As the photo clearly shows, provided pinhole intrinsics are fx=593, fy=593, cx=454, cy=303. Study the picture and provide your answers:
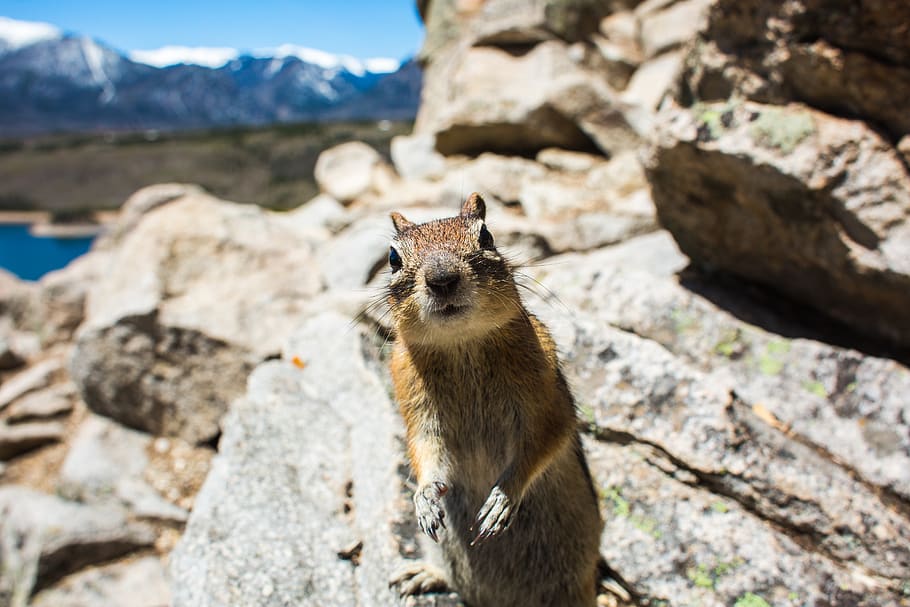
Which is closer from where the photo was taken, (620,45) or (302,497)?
(302,497)

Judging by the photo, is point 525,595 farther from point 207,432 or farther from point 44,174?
point 44,174

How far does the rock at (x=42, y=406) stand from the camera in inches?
278

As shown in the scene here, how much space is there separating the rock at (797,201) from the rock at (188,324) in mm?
3725

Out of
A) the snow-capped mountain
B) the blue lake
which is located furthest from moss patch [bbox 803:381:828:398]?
the snow-capped mountain

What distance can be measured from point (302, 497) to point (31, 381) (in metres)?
5.99

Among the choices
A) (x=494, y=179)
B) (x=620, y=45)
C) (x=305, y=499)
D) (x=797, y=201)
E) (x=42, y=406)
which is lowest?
(x=42, y=406)

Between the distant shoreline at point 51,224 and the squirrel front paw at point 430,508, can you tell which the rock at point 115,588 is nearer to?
the squirrel front paw at point 430,508

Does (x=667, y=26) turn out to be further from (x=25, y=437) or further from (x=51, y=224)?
(x=51, y=224)

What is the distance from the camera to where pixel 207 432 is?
230 inches

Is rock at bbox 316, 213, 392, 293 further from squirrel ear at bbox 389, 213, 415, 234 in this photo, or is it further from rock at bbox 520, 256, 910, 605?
rock at bbox 520, 256, 910, 605

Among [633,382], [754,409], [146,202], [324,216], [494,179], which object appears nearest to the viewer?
[633,382]

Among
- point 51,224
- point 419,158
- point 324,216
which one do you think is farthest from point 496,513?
point 51,224

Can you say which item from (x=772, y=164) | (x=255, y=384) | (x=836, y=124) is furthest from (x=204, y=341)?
(x=836, y=124)

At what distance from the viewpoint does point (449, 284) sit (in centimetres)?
236
